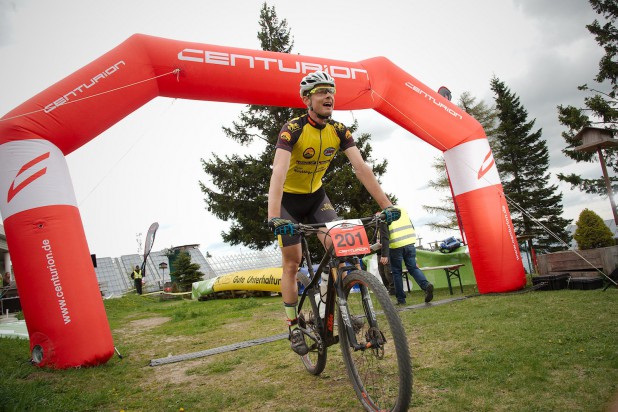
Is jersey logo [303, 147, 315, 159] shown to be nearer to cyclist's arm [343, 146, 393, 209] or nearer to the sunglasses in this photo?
cyclist's arm [343, 146, 393, 209]

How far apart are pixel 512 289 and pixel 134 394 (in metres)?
7.25

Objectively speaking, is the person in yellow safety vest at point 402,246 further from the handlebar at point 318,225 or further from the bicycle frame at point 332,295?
the handlebar at point 318,225

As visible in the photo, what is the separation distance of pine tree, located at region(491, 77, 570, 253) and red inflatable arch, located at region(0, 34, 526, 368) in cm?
2257

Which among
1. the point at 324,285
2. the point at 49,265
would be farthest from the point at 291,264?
the point at 49,265

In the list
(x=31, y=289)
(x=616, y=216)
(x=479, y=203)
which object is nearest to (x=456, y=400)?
(x=31, y=289)

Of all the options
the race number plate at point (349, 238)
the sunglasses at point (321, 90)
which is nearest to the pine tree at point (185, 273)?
the sunglasses at point (321, 90)

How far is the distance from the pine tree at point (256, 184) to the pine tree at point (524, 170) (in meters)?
14.1

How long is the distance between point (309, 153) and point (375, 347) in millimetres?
1829

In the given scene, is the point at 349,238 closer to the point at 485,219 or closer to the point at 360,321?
the point at 360,321

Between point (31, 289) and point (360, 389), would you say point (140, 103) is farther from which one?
point (360, 389)

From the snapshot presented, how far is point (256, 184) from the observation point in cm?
2103

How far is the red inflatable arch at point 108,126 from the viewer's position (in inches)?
194

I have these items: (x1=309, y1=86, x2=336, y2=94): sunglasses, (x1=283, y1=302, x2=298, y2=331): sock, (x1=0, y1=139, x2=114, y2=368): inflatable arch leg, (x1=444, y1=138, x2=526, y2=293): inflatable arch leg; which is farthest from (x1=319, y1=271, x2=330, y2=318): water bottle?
(x1=444, y1=138, x2=526, y2=293): inflatable arch leg

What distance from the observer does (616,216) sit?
1004cm
